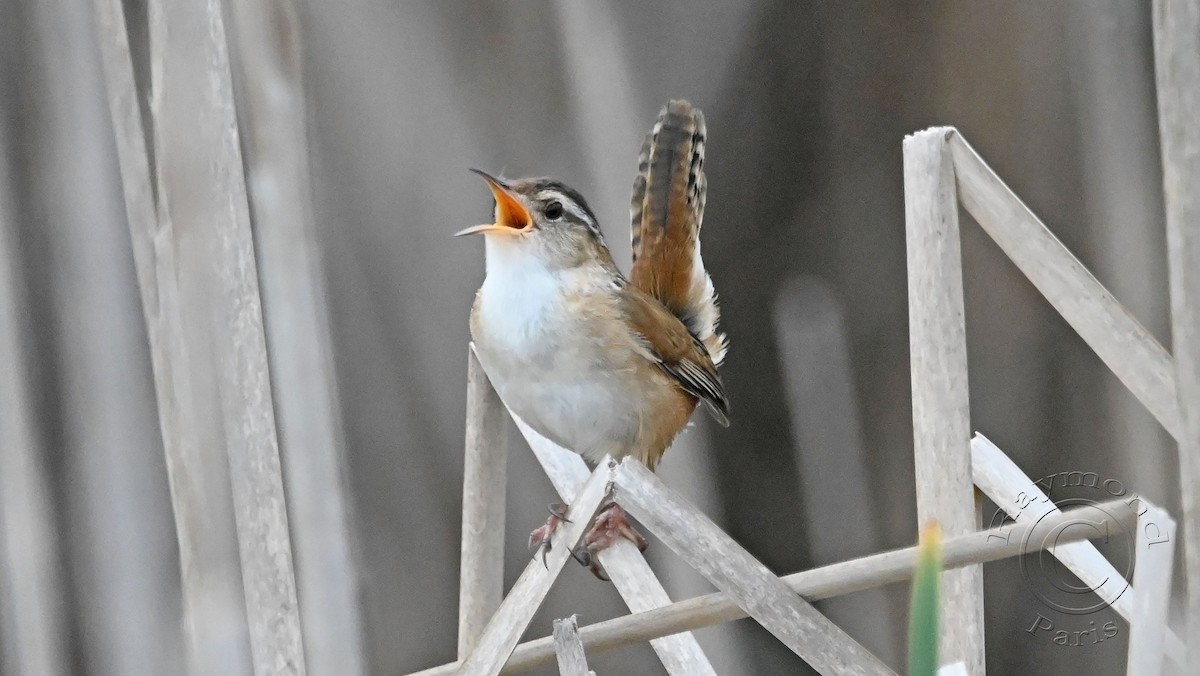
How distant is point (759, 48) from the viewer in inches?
84.3

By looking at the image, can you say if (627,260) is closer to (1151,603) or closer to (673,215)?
(673,215)

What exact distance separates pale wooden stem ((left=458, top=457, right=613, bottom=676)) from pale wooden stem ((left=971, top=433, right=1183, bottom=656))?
1.76ft

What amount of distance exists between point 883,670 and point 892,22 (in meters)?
1.40

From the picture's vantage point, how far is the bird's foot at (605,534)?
1.66 m

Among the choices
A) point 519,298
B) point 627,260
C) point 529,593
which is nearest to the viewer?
point 529,593

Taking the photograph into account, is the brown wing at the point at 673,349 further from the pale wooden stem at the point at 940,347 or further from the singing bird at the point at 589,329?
the pale wooden stem at the point at 940,347

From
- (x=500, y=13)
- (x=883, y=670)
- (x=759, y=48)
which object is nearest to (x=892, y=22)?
(x=759, y=48)

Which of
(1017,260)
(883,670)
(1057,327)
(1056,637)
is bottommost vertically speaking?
(1056,637)

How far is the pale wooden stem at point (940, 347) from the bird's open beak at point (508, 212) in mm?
600

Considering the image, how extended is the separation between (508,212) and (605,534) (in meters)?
0.53

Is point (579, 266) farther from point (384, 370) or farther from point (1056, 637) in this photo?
point (1056, 637)

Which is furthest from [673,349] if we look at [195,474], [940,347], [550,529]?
[195,474]

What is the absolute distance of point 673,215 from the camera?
1.91 m

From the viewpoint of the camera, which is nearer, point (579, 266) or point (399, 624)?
point (579, 266)
